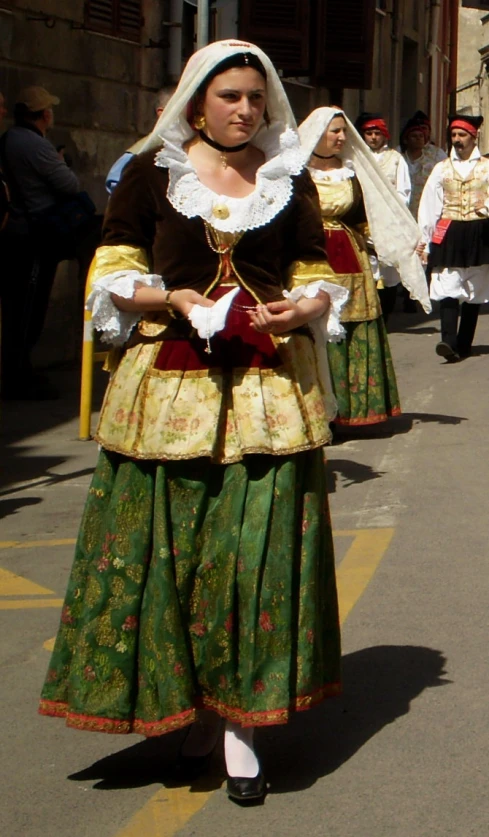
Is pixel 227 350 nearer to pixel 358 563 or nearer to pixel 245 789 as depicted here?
pixel 245 789

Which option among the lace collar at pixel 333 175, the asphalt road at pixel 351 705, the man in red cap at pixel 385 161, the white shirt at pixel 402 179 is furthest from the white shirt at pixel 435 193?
the asphalt road at pixel 351 705

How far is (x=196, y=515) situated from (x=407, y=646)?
1562 mm

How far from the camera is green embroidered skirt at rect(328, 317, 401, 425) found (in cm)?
982

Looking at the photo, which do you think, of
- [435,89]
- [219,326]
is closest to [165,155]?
[219,326]

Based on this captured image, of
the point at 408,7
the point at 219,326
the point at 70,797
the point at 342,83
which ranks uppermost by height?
the point at 408,7

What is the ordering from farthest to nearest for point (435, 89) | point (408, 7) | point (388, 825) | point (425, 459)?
point (435, 89)
point (408, 7)
point (425, 459)
point (388, 825)

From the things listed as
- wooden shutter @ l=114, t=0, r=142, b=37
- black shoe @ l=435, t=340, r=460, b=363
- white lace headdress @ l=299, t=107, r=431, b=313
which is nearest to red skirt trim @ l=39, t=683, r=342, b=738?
white lace headdress @ l=299, t=107, r=431, b=313

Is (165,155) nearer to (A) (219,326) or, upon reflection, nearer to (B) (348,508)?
(A) (219,326)

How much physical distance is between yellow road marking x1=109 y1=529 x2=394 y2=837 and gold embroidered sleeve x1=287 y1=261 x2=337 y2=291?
4.18 ft

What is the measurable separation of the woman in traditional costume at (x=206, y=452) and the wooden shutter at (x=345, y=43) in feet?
58.0

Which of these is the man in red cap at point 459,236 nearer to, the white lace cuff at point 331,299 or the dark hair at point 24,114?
the dark hair at point 24,114

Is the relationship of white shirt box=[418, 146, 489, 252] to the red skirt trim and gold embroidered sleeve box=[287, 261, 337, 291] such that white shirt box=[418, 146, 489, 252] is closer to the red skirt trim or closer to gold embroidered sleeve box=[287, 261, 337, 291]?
gold embroidered sleeve box=[287, 261, 337, 291]

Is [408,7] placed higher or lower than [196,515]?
higher

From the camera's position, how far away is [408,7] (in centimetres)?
2906
